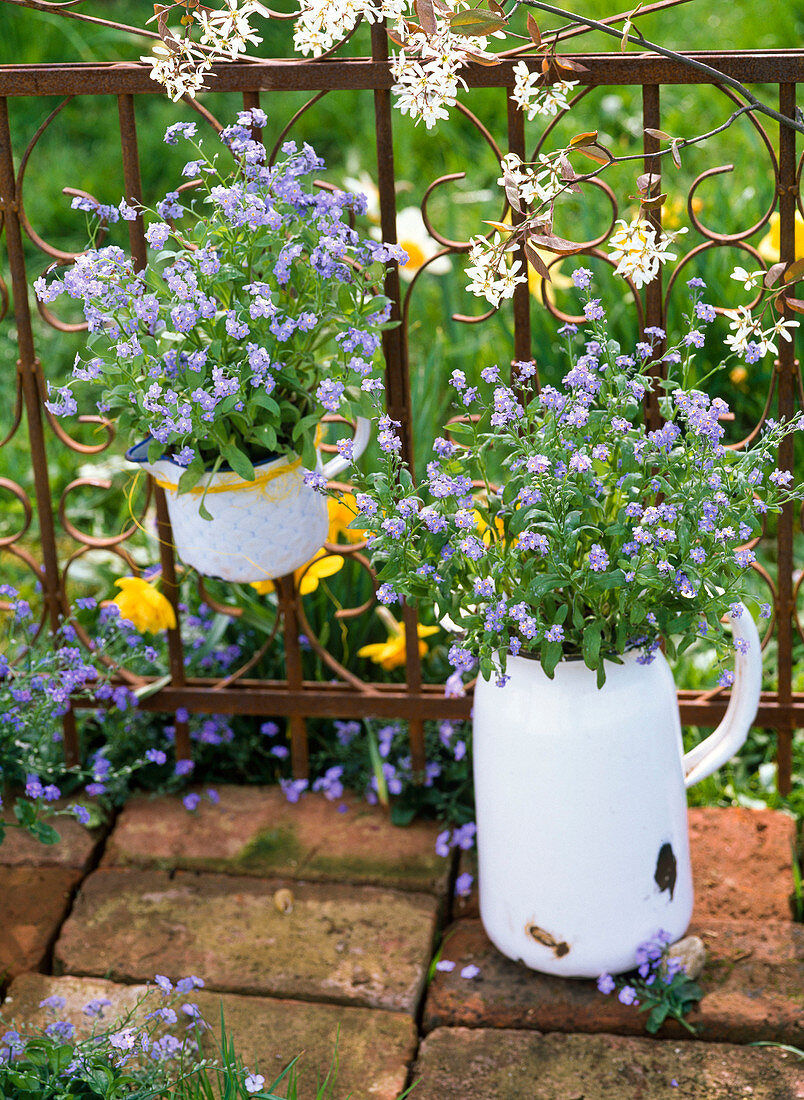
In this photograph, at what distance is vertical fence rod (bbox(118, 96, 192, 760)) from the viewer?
1939 mm

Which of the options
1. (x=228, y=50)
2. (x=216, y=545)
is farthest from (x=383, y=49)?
(x=216, y=545)

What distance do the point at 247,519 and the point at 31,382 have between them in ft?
1.66

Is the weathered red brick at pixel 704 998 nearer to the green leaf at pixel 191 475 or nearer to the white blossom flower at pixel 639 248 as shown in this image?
the green leaf at pixel 191 475

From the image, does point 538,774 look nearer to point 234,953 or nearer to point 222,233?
point 234,953

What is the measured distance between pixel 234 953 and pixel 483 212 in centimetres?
220

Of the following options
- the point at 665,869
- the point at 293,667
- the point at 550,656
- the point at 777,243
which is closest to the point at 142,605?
the point at 293,667

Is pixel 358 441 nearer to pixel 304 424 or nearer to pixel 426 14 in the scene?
pixel 304 424

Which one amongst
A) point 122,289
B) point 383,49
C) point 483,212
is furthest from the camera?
point 483,212

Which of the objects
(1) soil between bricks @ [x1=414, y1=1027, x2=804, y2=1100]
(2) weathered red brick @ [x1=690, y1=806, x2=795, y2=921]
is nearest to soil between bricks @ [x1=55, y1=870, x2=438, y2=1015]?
(1) soil between bricks @ [x1=414, y1=1027, x2=804, y2=1100]

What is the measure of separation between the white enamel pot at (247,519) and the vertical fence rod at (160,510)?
173 mm

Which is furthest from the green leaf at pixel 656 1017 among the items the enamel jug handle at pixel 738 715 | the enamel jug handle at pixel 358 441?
the enamel jug handle at pixel 358 441

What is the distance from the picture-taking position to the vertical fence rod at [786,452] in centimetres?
183

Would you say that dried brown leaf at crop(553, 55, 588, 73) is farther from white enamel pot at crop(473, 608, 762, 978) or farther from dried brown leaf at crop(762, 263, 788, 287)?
white enamel pot at crop(473, 608, 762, 978)

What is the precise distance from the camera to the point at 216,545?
1.84 meters
